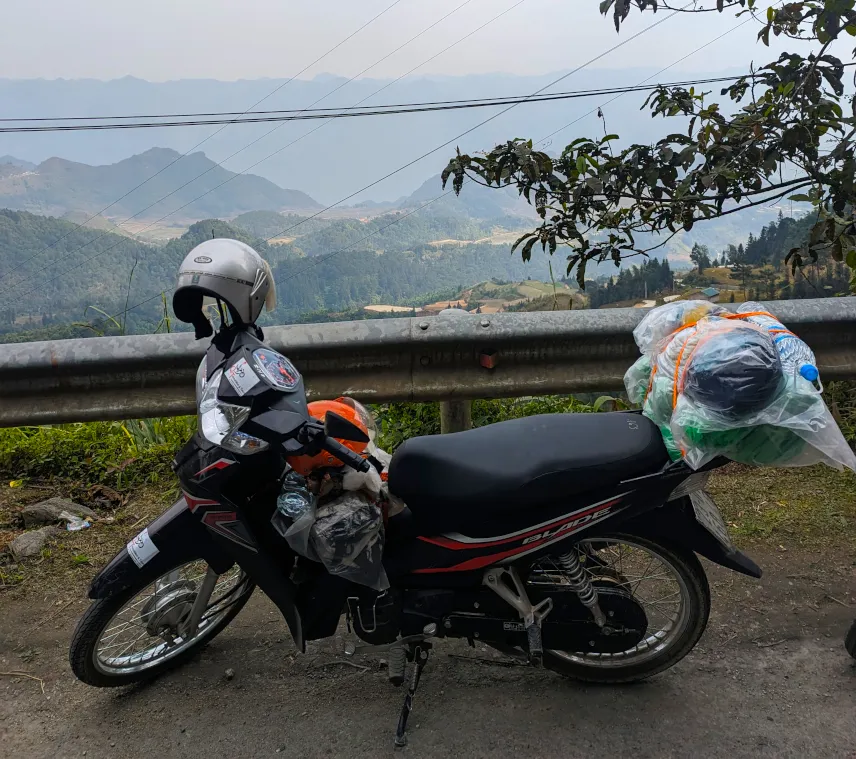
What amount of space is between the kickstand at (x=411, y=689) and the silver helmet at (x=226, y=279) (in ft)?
3.91

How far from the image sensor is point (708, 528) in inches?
83.1

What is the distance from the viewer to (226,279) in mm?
1849

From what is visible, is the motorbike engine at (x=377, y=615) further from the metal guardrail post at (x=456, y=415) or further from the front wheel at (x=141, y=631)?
the metal guardrail post at (x=456, y=415)

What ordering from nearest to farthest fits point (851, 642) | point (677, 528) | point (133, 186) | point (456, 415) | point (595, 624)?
point (677, 528), point (595, 624), point (851, 642), point (456, 415), point (133, 186)

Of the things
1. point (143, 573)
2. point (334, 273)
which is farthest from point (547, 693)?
point (334, 273)

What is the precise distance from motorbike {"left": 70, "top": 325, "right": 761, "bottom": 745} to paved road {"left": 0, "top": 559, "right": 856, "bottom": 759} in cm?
11

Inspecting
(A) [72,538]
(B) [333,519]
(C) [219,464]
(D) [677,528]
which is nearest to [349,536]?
(B) [333,519]

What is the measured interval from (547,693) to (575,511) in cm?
74

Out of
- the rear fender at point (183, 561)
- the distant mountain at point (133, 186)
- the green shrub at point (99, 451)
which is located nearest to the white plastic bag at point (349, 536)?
the rear fender at point (183, 561)

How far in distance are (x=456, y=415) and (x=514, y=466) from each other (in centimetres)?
154

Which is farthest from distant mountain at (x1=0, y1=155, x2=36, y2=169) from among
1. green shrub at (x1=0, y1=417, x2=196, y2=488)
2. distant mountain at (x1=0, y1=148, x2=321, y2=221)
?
green shrub at (x1=0, y1=417, x2=196, y2=488)

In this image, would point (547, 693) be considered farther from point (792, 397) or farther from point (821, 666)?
point (792, 397)

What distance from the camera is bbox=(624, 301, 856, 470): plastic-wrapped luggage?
1772mm

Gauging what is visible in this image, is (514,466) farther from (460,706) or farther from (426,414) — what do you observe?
(426,414)
